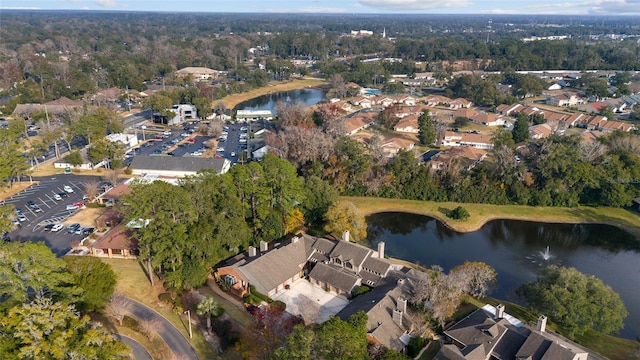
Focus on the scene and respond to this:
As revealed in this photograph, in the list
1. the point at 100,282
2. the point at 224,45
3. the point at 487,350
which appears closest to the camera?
the point at 487,350

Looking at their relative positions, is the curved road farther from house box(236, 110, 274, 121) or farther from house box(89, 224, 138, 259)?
house box(236, 110, 274, 121)

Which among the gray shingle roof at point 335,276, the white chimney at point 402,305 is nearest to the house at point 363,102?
the gray shingle roof at point 335,276

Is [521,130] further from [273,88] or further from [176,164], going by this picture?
[273,88]

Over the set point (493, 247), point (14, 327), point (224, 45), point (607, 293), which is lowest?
point (493, 247)

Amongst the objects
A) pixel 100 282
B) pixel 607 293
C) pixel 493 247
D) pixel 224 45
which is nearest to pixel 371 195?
pixel 493 247

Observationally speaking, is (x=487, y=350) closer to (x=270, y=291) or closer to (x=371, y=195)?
(x=270, y=291)

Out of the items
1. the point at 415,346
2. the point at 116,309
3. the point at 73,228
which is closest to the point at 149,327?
the point at 116,309
